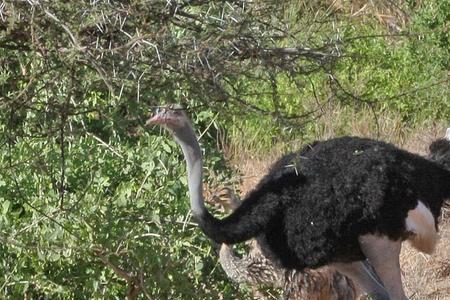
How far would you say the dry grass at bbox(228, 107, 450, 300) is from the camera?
778 cm

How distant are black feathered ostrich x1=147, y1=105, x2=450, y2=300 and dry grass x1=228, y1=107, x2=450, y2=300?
1.21 m

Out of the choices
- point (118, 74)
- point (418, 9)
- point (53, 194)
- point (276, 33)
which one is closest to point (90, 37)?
point (118, 74)

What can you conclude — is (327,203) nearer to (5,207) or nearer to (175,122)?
(175,122)

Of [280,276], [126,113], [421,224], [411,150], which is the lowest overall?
[411,150]

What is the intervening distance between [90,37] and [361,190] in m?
2.78

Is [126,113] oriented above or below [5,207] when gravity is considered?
above

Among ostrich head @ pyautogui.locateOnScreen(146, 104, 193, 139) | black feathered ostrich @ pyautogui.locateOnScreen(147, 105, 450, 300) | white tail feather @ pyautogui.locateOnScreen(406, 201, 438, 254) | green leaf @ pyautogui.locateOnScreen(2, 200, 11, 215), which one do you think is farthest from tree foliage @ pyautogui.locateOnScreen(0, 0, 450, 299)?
white tail feather @ pyautogui.locateOnScreen(406, 201, 438, 254)

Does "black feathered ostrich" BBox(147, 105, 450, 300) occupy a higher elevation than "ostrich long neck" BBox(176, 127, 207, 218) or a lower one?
lower

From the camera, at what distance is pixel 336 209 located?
243 inches

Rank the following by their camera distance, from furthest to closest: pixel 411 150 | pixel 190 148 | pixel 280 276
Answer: pixel 411 150, pixel 280 276, pixel 190 148

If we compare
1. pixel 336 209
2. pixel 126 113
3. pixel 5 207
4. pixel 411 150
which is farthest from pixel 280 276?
pixel 411 150

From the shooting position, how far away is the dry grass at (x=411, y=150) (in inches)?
306

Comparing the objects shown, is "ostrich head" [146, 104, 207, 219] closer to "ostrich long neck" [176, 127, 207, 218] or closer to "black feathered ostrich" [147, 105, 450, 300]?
"ostrich long neck" [176, 127, 207, 218]

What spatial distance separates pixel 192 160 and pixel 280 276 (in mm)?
1227
